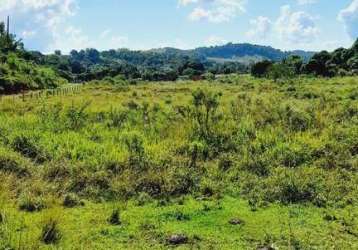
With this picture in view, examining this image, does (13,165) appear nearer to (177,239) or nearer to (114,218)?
(114,218)

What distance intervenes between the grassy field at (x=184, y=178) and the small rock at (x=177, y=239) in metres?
0.02

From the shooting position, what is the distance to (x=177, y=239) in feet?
34.4

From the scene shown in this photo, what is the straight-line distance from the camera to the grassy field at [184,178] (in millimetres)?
10719

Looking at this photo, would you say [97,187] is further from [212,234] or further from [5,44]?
[5,44]

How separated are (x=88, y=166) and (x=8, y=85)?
3842 centimetres

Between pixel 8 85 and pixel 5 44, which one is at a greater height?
pixel 5 44

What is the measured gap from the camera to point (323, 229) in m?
11.2

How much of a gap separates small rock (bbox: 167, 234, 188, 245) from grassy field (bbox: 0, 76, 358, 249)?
0.02 metres

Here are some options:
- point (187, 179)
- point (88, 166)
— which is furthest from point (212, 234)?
point (88, 166)

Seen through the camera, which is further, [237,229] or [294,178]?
[294,178]

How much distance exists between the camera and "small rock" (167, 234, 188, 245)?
1042 cm

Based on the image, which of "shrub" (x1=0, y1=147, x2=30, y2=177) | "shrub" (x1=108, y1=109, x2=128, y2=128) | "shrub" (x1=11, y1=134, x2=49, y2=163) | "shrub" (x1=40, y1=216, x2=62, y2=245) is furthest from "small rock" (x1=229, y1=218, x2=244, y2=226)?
"shrub" (x1=108, y1=109, x2=128, y2=128)

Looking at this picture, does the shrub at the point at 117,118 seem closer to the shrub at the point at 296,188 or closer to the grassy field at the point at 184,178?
the grassy field at the point at 184,178

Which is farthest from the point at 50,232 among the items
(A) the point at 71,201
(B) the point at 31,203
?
(A) the point at 71,201
